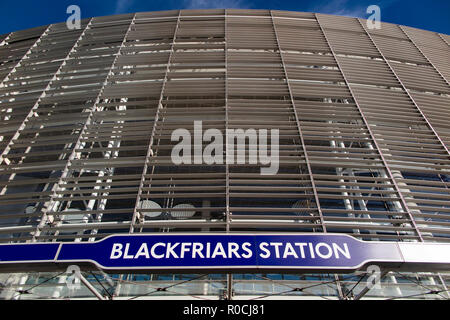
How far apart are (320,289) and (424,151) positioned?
489 centimetres

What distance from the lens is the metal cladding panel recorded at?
6477 millimetres

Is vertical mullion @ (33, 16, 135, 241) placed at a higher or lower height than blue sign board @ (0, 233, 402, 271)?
higher

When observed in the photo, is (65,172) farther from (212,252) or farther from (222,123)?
(212,252)

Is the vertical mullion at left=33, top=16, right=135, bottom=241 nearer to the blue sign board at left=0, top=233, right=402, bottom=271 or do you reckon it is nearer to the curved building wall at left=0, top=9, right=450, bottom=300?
the curved building wall at left=0, top=9, right=450, bottom=300

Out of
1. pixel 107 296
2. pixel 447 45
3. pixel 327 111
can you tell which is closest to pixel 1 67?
pixel 107 296

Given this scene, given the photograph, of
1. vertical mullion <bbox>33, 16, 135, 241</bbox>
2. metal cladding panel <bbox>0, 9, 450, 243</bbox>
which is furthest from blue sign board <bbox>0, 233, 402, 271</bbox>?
vertical mullion <bbox>33, 16, 135, 241</bbox>

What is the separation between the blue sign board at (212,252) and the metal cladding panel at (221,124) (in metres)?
0.60

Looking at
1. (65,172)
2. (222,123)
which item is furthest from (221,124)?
(65,172)

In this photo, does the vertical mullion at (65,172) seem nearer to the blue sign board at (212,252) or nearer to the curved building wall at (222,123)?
the curved building wall at (222,123)

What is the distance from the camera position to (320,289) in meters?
5.66

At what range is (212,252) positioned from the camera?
497 cm

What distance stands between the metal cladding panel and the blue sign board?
60 centimetres
